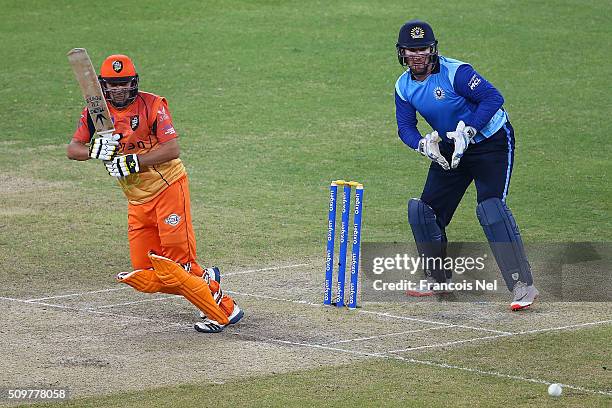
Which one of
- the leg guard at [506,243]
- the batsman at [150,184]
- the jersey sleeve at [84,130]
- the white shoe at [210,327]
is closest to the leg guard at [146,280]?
the batsman at [150,184]

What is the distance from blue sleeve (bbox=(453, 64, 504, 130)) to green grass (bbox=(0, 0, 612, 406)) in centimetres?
196

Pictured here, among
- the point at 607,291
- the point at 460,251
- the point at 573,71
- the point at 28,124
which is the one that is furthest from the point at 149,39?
the point at 607,291

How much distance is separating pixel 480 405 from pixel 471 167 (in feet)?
9.57

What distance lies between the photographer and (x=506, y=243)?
32.4 ft

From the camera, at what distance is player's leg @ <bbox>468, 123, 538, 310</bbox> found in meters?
9.81

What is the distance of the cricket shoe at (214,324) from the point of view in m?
9.25

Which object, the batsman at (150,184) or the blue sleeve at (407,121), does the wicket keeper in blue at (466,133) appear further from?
the batsman at (150,184)

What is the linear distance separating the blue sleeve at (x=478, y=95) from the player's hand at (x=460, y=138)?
0.07m

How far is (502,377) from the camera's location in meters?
8.14

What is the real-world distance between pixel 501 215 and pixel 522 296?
660 mm

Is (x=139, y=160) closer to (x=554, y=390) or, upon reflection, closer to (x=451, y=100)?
(x=451, y=100)

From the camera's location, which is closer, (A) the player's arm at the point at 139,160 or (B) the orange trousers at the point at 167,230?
(A) the player's arm at the point at 139,160

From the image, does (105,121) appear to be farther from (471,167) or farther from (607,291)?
(607,291)

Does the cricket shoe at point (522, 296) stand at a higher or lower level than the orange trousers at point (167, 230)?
lower
